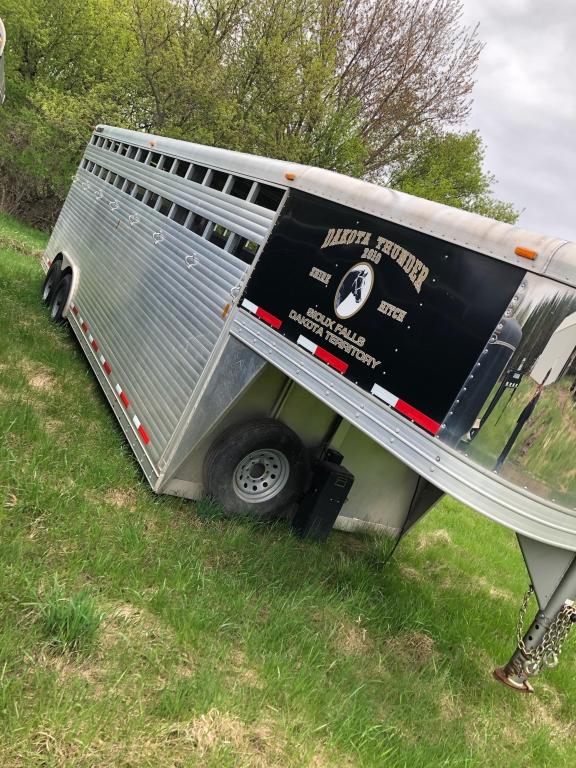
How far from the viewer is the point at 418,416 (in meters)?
3.51

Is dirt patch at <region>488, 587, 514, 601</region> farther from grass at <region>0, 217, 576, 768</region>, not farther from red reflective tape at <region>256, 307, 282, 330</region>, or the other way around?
red reflective tape at <region>256, 307, 282, 330</region>

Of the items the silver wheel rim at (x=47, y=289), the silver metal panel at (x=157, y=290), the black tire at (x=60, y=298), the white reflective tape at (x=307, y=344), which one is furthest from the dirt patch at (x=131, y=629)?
the silver wheel rim at (x=47, y=289)

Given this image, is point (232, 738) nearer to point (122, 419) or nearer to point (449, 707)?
point (449, 707)

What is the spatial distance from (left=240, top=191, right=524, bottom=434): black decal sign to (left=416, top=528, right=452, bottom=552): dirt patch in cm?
338

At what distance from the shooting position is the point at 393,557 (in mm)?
5988

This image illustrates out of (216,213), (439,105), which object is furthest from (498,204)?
(216,213)

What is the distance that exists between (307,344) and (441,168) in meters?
22.1

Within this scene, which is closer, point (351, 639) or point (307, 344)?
point (351, 639)

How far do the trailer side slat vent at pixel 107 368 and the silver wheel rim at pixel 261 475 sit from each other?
34.7 inches

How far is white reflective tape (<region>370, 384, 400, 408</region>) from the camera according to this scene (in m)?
3.68

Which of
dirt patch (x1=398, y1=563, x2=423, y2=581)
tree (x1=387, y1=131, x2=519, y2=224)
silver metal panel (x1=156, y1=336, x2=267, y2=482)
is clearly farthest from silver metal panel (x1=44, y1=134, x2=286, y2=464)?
tree (x1=387, y1=131, x2=519, y2=224)

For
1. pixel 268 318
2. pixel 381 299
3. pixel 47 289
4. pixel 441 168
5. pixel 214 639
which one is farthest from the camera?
pixel 441 168

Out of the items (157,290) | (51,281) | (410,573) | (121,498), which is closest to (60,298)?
(51,281)

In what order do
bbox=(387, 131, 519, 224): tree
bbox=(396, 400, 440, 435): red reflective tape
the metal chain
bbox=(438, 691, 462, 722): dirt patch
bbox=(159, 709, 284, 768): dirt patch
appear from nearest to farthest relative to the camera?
bbox=(159, 709, 284, 768): dirt patch, bbox=(396, 400, 440, 435): red reflective tape, the metal chain, bbox=(438, 691, 462, 722): dirt patch, bbox=(387, 131, 519, 224): tree
